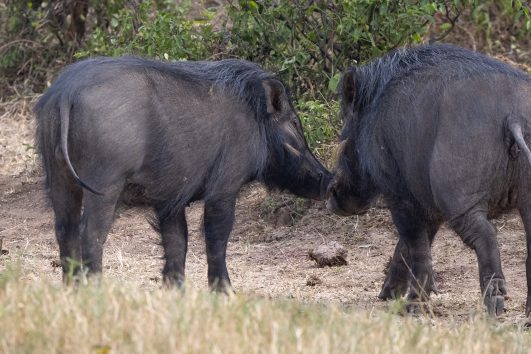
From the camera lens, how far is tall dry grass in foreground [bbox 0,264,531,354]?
421cm

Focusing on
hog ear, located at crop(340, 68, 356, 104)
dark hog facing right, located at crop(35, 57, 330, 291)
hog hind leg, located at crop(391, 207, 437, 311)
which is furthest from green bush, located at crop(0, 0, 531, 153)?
hog hind leg, located at crop(391, 207, 437, 311)

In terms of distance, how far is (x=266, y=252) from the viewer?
8586 millimetres

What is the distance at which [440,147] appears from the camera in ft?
20.5

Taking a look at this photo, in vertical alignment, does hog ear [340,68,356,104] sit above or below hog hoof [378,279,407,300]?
above

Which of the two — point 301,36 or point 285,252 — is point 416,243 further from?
point 301,36

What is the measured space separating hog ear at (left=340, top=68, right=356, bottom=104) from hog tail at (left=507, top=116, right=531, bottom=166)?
49.5 inches

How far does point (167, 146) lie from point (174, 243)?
70cm

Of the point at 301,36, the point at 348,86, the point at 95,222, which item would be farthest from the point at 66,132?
the point at 301,36

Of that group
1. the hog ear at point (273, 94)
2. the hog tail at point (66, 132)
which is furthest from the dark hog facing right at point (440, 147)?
the hog tail at point (66, 132)

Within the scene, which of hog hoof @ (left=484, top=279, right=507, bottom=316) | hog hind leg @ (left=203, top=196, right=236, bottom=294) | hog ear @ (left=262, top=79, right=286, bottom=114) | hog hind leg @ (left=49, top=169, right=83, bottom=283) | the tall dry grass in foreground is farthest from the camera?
hog ear @ (left=262, top=79, right=286, bottom=114)

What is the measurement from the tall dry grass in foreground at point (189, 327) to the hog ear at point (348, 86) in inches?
95.1

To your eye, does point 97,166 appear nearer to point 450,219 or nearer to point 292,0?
point 450,219

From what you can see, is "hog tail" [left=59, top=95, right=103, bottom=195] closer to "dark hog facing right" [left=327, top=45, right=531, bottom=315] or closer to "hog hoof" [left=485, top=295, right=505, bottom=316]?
"dark hog facing right" [left=327, top=45, right=531, bottom=315]

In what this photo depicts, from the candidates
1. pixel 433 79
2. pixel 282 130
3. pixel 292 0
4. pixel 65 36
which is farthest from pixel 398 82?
pixel 65 36
